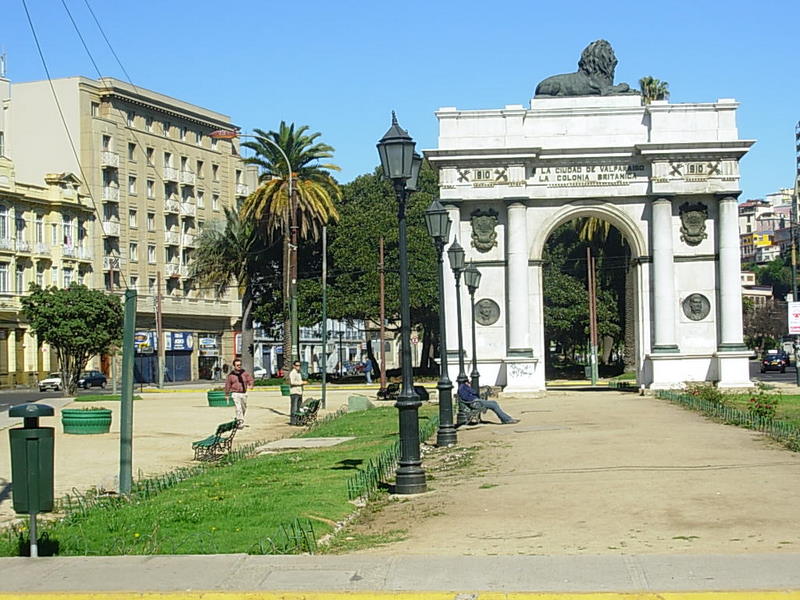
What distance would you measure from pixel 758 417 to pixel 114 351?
4441 centimetres

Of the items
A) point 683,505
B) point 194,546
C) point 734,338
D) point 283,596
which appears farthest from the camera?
point 734,338

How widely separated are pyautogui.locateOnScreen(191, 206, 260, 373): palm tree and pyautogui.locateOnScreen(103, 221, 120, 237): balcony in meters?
11.3

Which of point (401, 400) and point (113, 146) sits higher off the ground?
point (113, 146)

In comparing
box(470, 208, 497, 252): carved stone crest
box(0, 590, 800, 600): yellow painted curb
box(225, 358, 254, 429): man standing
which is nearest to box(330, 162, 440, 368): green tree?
box(470, 208, 497, 252): carved stone crest

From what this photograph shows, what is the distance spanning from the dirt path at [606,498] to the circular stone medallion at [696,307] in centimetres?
1815

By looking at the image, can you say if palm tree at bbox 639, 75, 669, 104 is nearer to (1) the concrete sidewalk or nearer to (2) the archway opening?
(2) the archway opening

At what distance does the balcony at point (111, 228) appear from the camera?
8444cm

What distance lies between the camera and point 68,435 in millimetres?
28500

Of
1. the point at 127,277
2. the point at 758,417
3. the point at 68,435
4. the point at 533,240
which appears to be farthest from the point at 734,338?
the point at 127,277

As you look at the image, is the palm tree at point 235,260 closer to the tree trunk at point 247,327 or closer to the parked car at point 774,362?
the tree trunk at point 247,327

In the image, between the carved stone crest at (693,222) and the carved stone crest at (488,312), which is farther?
the carved stone crest at (488,312)

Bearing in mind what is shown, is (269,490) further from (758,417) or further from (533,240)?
(533,240)

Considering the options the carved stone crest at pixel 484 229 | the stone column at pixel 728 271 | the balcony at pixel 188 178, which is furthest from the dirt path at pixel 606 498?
the balcony at pixel 188 178

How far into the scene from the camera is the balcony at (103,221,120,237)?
8444 centimetres
